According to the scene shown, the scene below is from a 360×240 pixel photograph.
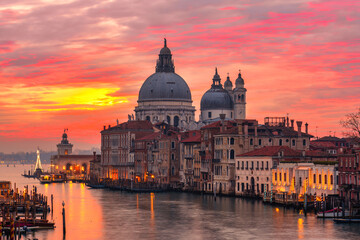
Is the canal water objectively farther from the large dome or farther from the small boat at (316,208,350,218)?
the large dome

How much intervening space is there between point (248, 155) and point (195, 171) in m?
20.7

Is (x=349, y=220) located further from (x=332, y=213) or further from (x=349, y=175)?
(x=349, y=175)

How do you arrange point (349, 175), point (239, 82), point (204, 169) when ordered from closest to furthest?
1. point (349, 175)
2. point (204, 169)
3. point (239, 82)

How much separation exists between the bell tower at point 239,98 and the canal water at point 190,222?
8494 cm

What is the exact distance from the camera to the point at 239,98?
19100 centimetres

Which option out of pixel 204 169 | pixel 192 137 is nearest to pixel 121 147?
pixel 192 137

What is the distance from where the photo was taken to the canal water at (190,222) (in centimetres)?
6756

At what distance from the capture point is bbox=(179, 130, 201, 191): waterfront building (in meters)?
126

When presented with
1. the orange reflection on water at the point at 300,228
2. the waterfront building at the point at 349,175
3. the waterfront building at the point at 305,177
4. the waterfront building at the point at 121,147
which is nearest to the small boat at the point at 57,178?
the waterfront building at the point at 121,147

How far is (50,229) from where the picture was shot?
235ft

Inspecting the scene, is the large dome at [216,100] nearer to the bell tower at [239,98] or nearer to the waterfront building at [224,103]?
the waterfront building at [224,103]

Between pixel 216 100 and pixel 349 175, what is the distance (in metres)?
112

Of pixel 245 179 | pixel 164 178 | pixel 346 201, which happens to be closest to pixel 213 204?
pixel 245 179

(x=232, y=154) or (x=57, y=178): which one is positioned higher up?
(x=232, y=154)
